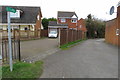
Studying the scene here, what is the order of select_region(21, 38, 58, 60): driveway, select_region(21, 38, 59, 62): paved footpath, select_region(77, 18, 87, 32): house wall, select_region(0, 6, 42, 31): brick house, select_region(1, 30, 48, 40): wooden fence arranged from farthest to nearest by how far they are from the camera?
1. select_region(77, 18, 87, 32): house wall
2. select_region(0, 6, 42, 31): brick house
3. select_region(1, 30, 48, 40): wooden fence
4. select_region(21, 38, 58, 60): driveway
5. select_region(21, 38, 59, 62): paved footpath

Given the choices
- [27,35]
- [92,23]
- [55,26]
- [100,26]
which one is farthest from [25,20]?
[100,26]

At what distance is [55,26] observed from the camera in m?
30.5

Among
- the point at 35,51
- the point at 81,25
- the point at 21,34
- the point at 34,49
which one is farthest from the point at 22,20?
the point at 81,25

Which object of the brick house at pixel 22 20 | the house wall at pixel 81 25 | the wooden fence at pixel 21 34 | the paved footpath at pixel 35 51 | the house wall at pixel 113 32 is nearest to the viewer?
the paved footpath at pixel 35 51

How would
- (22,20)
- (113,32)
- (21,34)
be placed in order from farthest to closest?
(22,20) → (21,34) → (113,32)

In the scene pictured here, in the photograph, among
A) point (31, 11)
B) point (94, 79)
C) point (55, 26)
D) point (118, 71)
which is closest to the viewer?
point (94, 79)

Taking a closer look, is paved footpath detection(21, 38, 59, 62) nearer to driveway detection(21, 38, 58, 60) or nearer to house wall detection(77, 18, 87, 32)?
driveway detection(21, 38, 58, 60)

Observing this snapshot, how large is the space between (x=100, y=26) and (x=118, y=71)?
3605cm

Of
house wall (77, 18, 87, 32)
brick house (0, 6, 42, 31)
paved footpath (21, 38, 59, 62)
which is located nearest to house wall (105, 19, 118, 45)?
paved footpath (21, 38, 59, 62)

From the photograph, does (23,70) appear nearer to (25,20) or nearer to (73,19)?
(25,20)

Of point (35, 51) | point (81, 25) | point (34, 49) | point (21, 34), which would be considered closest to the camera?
point (35, 51)

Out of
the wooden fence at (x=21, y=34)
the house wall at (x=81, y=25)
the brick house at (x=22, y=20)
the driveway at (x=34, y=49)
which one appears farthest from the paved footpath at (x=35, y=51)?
the house wall at (x=81, y=25)

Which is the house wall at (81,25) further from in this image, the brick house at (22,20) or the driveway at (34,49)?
the driveway at (34,49)

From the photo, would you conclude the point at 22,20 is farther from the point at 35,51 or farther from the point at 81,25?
the point at 81,25
